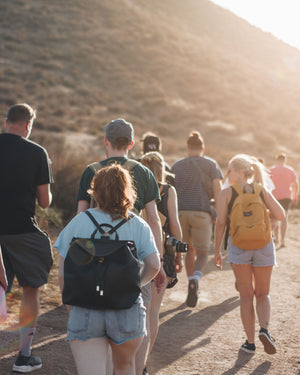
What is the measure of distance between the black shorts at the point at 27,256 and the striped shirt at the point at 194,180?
2862mm

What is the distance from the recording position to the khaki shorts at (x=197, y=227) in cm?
691

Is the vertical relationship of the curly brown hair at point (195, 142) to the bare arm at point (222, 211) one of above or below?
above

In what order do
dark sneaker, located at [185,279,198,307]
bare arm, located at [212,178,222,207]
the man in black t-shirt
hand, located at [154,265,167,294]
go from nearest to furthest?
hand, located at [154,265,167,294], the man in black t-shirt, dark sneaker, located at [185,279,198,307], bare arm, located at [212,178,222,207]

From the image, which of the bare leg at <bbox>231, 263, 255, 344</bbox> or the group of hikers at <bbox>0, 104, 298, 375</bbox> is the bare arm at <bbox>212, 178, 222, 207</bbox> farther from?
the bare leg at <bbox>231, 263, 255, 344</bbox>

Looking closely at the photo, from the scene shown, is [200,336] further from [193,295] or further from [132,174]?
[132,174]

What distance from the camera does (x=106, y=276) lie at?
271 centimetres

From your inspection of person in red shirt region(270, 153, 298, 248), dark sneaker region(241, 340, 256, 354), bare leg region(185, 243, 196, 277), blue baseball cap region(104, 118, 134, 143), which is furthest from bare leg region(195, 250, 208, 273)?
person in red shirt region(270, 153, 298, 248)

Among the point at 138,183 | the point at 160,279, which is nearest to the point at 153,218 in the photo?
the point at 138,183

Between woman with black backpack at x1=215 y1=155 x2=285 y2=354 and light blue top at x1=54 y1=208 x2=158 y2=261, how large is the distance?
2.04 metres

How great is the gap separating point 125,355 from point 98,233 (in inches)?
26.8

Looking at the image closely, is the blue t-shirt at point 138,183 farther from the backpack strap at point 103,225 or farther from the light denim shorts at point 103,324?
the light denim shorts at point 103,324

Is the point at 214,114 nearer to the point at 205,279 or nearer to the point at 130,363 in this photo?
the point at 205,279

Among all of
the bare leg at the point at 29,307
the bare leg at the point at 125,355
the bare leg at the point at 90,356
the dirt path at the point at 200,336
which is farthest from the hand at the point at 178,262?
the bare leg at the point at 90,356

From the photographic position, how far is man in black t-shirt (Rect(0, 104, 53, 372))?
4.18m
